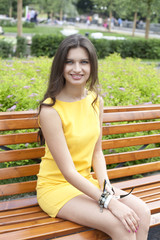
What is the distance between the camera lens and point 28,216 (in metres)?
2.16

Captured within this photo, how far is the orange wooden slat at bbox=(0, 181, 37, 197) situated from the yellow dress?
0.87 ft

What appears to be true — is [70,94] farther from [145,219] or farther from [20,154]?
[145,219]

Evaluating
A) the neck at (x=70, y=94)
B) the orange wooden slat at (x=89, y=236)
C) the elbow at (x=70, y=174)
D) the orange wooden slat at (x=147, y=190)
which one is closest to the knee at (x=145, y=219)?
the orange wooden slat at (x=89, y=236)

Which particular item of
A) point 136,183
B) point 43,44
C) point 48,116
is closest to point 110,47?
point 43,44

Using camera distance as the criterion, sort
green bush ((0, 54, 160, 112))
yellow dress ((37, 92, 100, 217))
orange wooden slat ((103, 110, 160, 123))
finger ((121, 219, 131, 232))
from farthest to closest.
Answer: green bush ((0, 54, 160, 112)), orange wooden slat ((103, 110, 160, 123)), yellow dress ((37, 92, 100, 217)), finger ((121, 219, 131, 232))

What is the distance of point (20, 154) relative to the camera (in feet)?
7.81

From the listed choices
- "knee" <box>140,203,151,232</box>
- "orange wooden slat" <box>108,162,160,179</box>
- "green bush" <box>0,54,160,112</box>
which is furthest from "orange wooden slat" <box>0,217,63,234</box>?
"green bush" <box>0,54,160,112</box>

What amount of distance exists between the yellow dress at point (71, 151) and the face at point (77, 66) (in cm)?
16

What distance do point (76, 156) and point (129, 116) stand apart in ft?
2.88

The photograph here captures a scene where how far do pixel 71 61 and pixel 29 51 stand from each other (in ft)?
46.1

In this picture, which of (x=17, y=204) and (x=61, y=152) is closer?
(x=61, y=152)

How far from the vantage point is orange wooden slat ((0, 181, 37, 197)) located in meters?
2.33

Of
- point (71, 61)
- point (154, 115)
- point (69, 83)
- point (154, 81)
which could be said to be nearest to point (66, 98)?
point (69, 83)

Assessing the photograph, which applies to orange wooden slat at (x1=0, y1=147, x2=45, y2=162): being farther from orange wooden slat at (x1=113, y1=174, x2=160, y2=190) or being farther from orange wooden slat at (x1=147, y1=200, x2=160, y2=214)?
orange wooden slat at (x1=147, y1=200, x2=160, y2=214)
